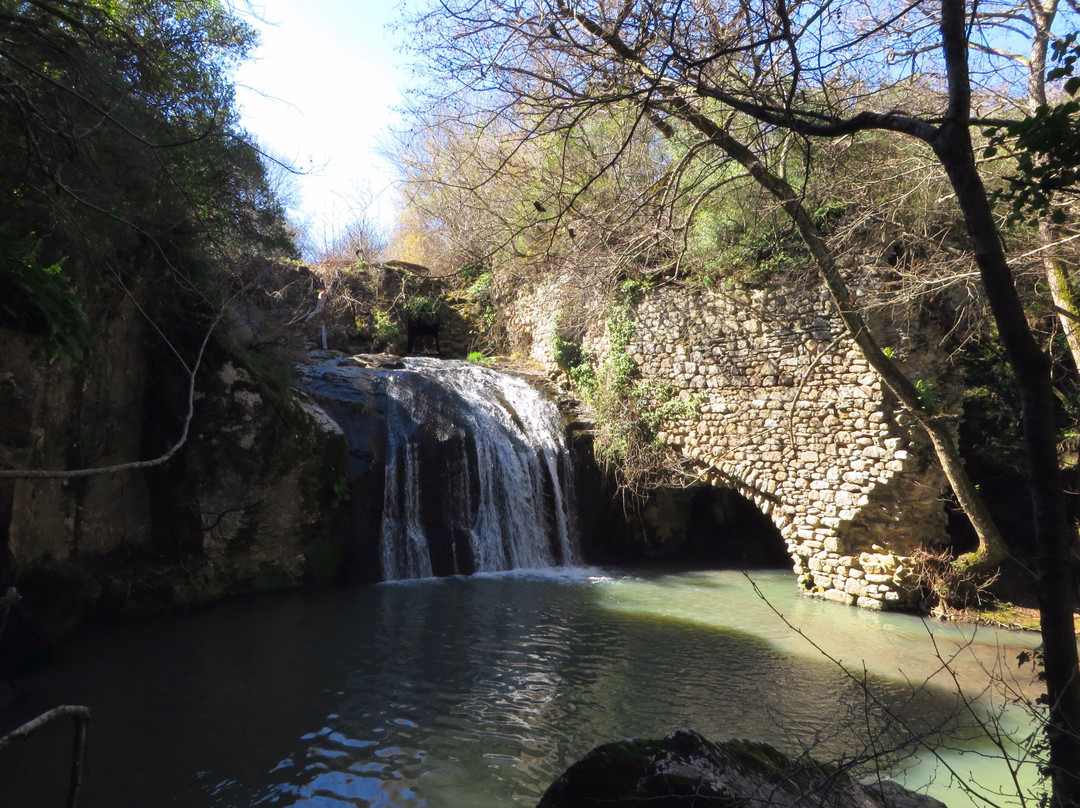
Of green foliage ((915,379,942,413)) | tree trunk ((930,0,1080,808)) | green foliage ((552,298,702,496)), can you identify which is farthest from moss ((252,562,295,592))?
tree trunk ((930,0,1080,808))

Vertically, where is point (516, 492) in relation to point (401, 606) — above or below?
above

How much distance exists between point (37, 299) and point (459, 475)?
18.5 feet

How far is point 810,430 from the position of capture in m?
8.42

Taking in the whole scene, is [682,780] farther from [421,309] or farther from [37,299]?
[421,309]

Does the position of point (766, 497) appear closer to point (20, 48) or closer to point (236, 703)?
point (236, 703)

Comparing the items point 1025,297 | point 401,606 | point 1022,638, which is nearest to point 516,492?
point 401,606

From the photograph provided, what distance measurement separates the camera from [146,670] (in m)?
5.57

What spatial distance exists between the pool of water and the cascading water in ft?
3.74

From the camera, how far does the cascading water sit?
9.23 meters

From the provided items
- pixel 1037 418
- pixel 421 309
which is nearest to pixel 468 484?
pixel 421 309

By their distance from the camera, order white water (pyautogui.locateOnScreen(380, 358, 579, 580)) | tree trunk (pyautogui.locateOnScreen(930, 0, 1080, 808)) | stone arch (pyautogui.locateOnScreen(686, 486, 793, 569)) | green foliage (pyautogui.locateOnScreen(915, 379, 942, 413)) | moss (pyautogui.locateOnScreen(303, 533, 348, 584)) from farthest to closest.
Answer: stone arch (pyautogui.locateOnScreen(686, 486, 793, 569)) → white water (pyautogui.locateOnScreen(380, 358, 579, 580)) → moss (pyautogui.locateOnScreen(303, 533, 348, 584)) → green foliage (pyautogui.locateOnScreen(915, 379, 942, 413)) → tree trunk (pyautogui.locateOnScreen(930, 0, 1080, 808))

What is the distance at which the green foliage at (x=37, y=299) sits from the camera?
4.69 meters

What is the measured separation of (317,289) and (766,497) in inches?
414

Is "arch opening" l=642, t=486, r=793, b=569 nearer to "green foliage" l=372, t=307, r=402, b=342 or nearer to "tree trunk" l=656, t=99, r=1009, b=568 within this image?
"tree trunk" l=656, t=99, r=1009, b=568
